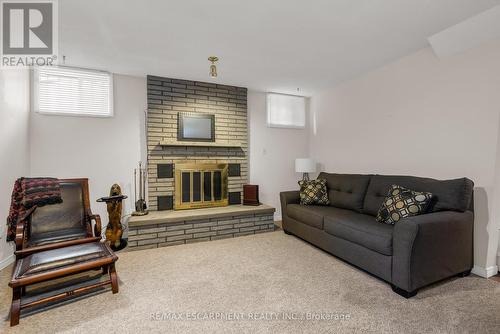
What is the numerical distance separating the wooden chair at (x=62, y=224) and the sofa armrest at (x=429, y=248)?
2.83 m

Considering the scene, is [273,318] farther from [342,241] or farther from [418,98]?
[418,98]

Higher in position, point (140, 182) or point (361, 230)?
point (140, 182)

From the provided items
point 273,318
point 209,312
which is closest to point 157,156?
point 209,312

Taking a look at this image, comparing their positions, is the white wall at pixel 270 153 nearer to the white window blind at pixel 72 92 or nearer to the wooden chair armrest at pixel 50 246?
the white window blind at pixel 72 92

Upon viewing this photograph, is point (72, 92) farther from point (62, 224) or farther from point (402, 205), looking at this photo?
point (402, 205)

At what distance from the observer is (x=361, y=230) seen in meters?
2.33

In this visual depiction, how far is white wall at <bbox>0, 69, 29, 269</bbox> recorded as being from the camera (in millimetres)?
2461

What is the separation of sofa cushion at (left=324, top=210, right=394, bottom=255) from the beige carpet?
1.10 ft

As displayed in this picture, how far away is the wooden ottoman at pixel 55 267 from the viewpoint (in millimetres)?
1649

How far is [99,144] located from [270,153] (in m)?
2.81

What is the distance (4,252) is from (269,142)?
386 centimetres

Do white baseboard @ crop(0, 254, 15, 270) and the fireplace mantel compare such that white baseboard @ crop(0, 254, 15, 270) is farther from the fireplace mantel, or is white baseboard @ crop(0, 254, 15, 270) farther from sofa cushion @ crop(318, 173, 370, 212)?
sofa cushion @ crop(318, 173, 370, 212)

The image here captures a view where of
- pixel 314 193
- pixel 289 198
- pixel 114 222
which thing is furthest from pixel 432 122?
pixel 114 222

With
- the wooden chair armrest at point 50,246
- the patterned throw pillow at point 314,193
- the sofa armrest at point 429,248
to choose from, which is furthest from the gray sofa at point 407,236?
the wooden chair armrest at point 50,246
